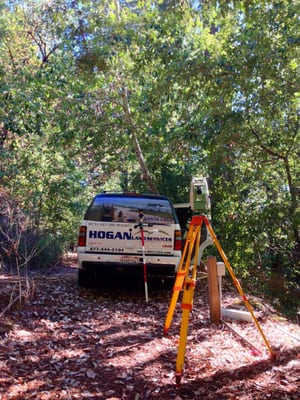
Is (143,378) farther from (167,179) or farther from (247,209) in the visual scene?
(167,179)

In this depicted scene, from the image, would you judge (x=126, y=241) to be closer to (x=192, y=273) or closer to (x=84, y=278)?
(x=84, y=278)

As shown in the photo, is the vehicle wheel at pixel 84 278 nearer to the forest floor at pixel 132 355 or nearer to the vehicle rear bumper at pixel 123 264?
the vehicle rear bumper at pixel 123 264

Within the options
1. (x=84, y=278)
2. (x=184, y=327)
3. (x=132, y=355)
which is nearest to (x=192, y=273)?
(x=184, y=327)

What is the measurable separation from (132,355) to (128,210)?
11.6ft

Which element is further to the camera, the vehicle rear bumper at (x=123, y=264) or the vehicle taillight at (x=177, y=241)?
the vehicle taillight at (x=177, y=241)

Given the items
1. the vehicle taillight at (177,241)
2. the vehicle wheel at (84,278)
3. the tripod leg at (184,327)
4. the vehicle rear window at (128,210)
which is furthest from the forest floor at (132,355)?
the vehicle rear window at (128,210)

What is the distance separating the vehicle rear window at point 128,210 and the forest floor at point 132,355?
5.19 ft

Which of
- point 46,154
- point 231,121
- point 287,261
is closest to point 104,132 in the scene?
point 46,154

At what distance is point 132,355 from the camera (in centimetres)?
427

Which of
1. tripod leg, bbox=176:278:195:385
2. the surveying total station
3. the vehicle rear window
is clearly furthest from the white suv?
tripod leg, bbox=176:278:195:385

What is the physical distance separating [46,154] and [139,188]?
4287mm

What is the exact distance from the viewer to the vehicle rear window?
7340 mm

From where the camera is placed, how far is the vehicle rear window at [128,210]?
24.1 ft

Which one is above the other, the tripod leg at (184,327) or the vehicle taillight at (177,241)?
the vehicle taillight at (177,241)
